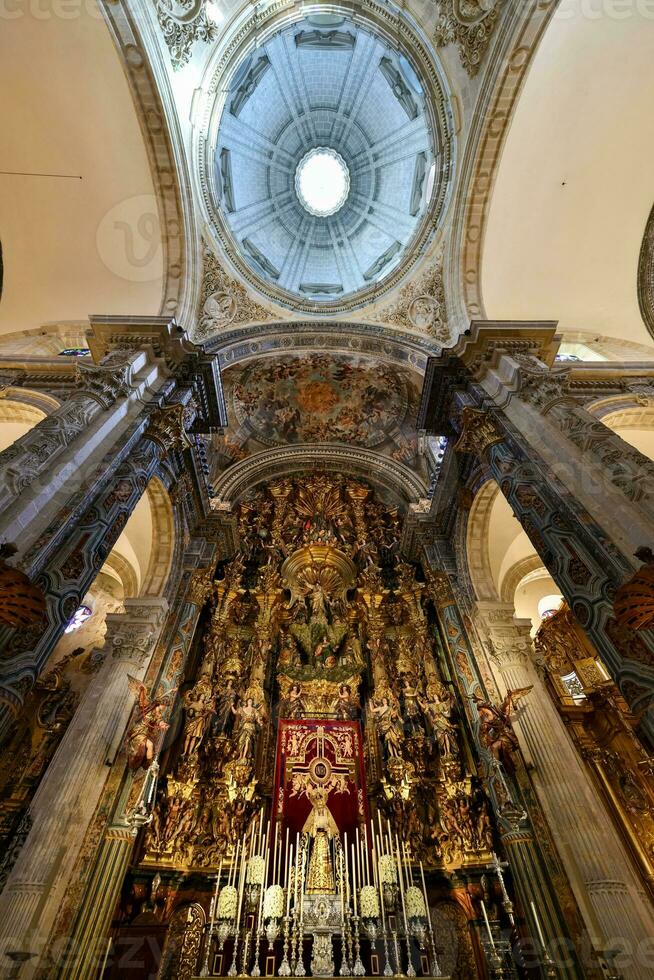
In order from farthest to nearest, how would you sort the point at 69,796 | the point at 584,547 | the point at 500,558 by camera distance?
1. the point at 500,558
2. the point at 69,796
3. the point at 584,547

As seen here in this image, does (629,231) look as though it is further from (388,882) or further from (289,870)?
(289,870)

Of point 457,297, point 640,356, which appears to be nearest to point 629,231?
point 640,356

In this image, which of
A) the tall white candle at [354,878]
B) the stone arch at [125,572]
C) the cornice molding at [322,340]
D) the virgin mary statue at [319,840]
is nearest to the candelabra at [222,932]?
the virgin mary statue at [319,840]

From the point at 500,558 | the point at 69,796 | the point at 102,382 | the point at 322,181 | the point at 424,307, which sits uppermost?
the point at 322,181

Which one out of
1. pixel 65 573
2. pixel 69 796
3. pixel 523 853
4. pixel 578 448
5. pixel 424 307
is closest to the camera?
pixel 65 573

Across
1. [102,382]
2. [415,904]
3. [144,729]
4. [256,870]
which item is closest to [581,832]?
[415,904]

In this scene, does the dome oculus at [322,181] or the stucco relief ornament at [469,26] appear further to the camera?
the dome oculus at [322,181]

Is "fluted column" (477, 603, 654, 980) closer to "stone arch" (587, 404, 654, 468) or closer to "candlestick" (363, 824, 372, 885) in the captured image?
"candlestick" (363, 824, 372, 885)

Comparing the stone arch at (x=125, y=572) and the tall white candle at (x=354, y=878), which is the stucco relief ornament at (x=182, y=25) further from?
the tall white candle at (x=354, y=878)

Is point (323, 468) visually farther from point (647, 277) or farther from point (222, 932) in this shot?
point (222, 932)

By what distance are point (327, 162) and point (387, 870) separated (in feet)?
64.5

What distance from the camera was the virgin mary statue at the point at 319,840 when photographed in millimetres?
6184

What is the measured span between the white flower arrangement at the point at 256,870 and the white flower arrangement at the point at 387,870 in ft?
5.58

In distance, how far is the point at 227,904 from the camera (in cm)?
553
